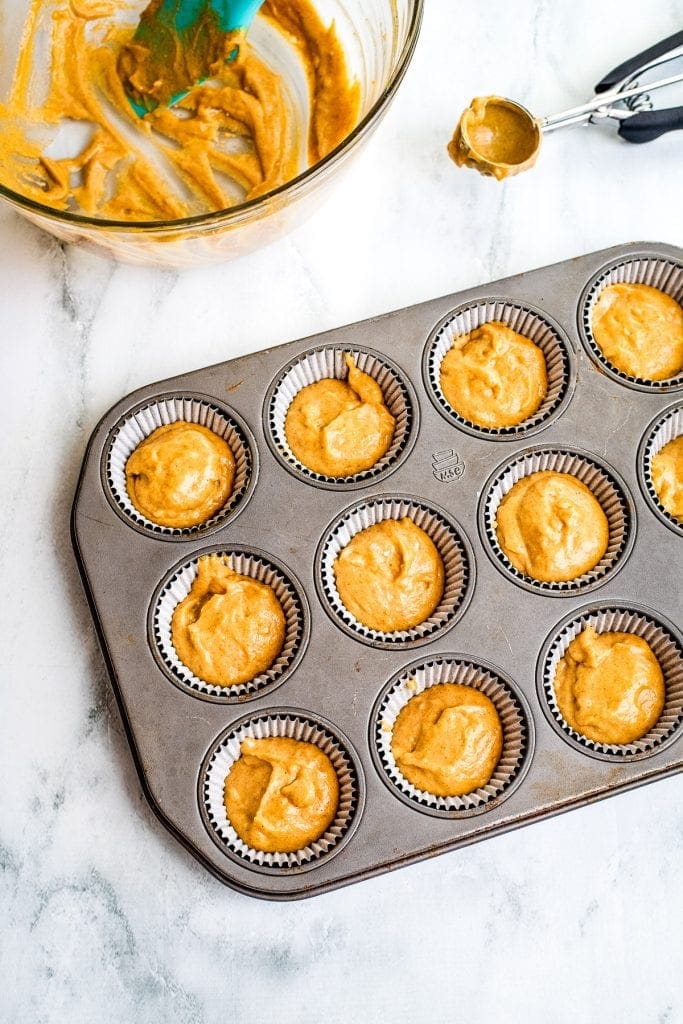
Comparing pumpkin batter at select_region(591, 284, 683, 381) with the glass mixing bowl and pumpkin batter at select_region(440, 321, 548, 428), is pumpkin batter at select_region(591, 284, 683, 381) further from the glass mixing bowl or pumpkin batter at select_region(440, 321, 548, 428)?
the glass mixing bowl

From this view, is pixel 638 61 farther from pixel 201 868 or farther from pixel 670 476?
pixel 201 868

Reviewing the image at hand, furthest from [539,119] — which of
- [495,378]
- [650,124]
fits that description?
[495,378]

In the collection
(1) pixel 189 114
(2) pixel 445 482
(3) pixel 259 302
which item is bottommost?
(2) pixel 445 482

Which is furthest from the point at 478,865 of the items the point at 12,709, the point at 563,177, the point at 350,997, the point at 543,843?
the point at 563,177

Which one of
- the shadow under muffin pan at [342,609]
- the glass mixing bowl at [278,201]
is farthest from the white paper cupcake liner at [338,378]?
the glass mixing bowl at [278,201]

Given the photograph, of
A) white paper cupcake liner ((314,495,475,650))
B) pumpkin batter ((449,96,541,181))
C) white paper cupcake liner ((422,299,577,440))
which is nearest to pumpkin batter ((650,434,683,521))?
white paper cupcake liner ((422,299,577,440))

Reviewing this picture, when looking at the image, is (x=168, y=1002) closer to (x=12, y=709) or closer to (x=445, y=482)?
(x=12, y=709)
